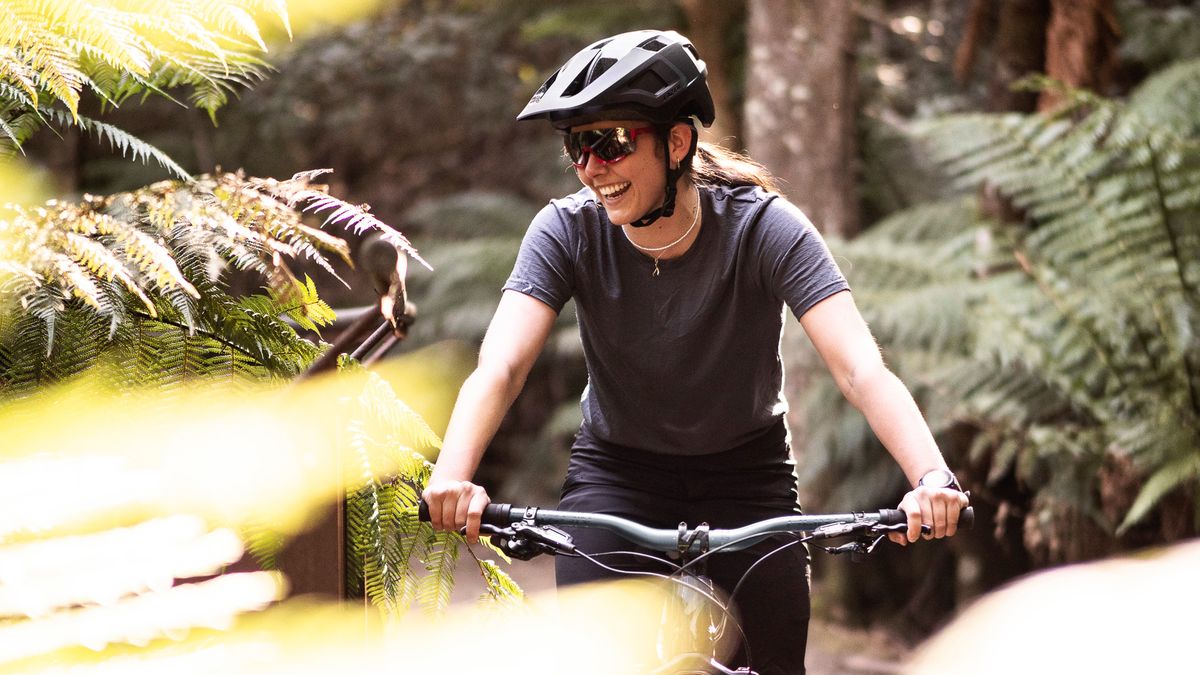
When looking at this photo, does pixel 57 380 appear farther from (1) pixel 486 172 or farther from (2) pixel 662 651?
(1) pixel 486 172

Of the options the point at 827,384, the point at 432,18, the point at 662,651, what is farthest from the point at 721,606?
the point at 432,18

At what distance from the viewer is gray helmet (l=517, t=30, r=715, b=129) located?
2537mm

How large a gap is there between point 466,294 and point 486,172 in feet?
8.46

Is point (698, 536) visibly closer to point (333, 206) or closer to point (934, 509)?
point (934, 509)

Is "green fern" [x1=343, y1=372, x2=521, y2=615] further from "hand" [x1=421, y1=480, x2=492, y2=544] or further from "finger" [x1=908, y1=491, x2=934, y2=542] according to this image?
"finger" [x1=908, y1=491, x2=934, y2=542]

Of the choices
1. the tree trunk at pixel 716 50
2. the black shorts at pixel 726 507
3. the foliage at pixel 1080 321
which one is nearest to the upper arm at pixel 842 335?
the black shorts at pixel 726 507

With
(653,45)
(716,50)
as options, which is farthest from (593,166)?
(716,50)

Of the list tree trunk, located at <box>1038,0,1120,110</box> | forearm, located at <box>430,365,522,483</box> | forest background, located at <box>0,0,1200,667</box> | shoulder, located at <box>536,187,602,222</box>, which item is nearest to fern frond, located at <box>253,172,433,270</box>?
forest background, located at <box>0,0,1200,667</box>

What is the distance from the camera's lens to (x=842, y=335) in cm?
259

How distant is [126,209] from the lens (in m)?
2.11

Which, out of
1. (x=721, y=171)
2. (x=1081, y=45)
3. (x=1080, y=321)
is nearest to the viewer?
(x=721, y=171)

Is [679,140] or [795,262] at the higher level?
[679,140]

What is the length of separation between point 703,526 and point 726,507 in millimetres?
518

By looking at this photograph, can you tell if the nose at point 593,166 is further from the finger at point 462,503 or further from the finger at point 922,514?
the finger at point 922,514
